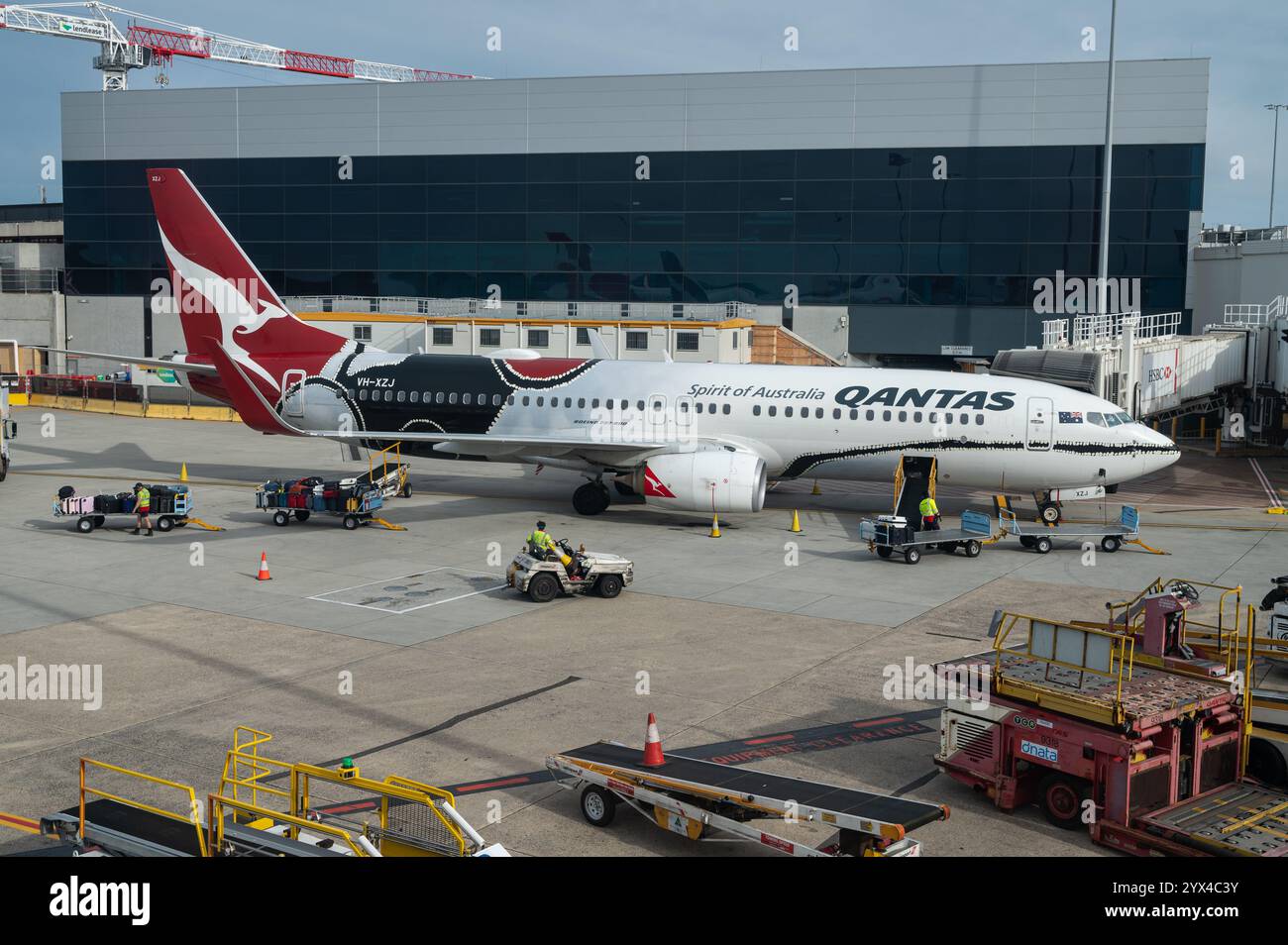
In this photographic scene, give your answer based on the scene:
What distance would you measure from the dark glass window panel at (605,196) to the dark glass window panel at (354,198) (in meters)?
13.1

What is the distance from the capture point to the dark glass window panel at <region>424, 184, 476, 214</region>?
72.9 meters

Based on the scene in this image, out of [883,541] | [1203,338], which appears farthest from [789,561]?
[1203,338]

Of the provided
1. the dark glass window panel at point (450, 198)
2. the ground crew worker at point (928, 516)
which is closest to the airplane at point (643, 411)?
the ground crew worker at point (928, 516)

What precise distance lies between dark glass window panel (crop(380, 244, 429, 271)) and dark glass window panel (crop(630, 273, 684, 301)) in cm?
1333

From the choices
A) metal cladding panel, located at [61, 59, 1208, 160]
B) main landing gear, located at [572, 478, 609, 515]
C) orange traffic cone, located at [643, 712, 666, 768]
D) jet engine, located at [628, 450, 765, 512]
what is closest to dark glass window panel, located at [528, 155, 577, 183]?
metal cladding panel, located at [61, 59, 1208, 160]

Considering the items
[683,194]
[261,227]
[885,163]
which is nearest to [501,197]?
[683,194]

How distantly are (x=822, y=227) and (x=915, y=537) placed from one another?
41732mm

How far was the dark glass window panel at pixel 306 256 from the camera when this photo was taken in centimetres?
7500

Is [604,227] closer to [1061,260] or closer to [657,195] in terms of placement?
[657,195]

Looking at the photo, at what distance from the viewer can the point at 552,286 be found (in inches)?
2847

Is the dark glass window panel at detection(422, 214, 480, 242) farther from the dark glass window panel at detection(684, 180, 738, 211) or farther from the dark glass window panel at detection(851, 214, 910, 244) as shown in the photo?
the dark glass window panel at detection(851, 214, 910, 244)

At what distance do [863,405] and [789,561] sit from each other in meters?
6.88
